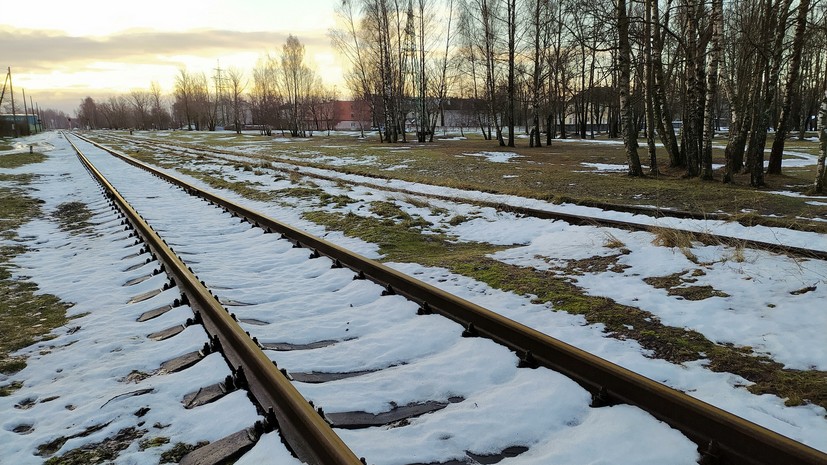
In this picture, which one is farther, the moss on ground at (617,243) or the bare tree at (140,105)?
the bare tree at (140,105)

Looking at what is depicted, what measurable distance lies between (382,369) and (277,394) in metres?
0.88

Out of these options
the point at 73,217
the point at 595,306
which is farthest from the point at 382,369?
the point at 73,217

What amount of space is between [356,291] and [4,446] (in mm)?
2930

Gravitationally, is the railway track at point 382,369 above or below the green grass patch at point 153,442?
above

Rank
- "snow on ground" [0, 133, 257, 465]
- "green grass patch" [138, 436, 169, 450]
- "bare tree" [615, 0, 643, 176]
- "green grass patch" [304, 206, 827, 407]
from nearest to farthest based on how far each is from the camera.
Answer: "green grass patch" [138, 436, 169, 450] < "snow on ground" [0, 133, 257, 465] < "green grass patch" [304, 206, 827, 407] < "bare tree" [615, 0, 643, 176]

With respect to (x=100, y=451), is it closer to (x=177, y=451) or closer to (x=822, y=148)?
(x=177, y=451)

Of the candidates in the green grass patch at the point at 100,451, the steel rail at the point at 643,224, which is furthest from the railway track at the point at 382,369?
the steel rail at the point at 643,224

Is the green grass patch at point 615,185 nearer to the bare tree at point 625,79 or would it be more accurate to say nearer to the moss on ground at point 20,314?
the bare tree at point 625,79

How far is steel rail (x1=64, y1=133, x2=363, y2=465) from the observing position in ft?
7.50

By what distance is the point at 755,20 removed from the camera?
55.5ft

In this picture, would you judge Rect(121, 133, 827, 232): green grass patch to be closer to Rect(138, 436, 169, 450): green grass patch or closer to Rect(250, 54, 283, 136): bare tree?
Rect(138, 436, 169, 450): green grass patch

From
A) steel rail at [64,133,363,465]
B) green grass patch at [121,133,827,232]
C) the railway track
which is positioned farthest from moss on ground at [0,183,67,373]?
green grass patch at [121,133,827,232]

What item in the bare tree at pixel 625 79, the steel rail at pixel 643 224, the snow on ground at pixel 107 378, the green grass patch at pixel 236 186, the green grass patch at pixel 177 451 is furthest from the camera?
the bare tree at pixel 625 79

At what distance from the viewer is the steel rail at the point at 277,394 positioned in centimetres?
229
